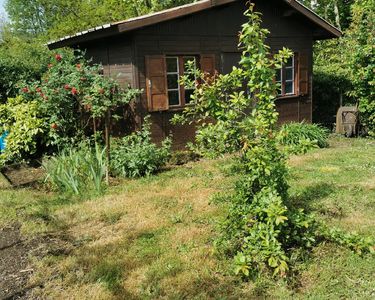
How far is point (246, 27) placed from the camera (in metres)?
3.63

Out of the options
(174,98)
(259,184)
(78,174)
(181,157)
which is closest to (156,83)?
(174,98)

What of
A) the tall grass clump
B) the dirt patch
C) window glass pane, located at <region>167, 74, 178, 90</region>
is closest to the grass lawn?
the dirt patch

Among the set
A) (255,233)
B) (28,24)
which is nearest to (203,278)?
(255,233)

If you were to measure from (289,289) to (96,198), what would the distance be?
341cm

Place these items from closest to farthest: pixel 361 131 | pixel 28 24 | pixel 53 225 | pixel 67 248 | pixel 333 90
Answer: pixel 67 248
pixel 53 225
pixel 361 131
pixel 333 90
pixel 28 24

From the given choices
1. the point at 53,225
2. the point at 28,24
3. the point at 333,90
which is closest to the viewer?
the point at 53,225

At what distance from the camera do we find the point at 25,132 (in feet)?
27.5

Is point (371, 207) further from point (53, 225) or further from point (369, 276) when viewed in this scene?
point (53, 225)

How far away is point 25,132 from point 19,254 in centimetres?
456

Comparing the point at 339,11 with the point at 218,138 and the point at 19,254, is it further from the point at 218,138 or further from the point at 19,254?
the point at 19,254

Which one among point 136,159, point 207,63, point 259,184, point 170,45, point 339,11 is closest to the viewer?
point 259,184

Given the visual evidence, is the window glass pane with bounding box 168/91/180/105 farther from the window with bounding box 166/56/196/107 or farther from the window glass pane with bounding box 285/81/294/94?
the window glass pane with bounding box 285/81/294/94

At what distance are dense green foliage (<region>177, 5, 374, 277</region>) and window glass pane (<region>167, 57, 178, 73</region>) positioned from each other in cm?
536

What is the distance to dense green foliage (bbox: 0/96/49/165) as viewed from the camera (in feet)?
27.5
